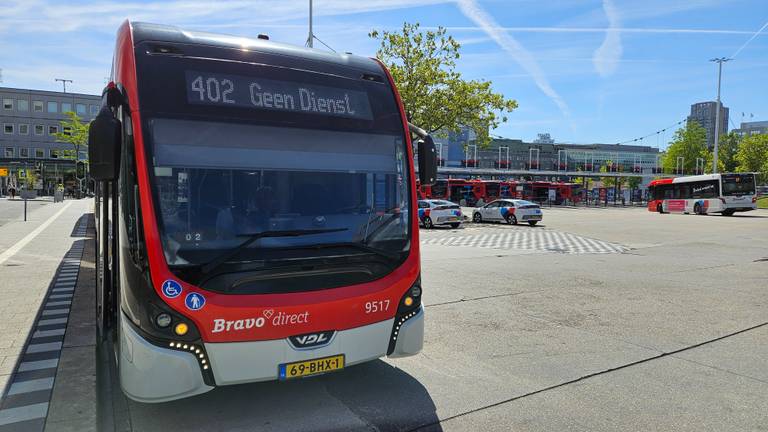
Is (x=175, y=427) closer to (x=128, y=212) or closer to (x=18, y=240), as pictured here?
(x=128, y=212)

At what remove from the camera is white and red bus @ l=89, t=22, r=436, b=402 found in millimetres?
3518

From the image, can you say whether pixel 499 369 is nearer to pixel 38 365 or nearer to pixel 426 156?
pixel 426 156

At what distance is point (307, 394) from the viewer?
4359 millimetres

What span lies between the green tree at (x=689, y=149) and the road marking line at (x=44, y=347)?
96698 millimetres

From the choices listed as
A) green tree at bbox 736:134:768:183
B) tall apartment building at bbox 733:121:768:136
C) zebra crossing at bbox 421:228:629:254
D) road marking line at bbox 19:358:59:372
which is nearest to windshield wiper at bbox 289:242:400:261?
road marking line at bbox 19:358:59:372

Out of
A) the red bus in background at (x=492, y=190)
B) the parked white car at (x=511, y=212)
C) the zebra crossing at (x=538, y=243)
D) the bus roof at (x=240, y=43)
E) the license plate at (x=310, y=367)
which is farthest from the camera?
the red bus in background at (x=492, y=190)

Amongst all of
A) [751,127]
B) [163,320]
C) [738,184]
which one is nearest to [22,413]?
[163,320]

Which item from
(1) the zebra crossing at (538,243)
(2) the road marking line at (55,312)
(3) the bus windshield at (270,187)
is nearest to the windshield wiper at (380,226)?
(3) the bus windshield at (270,187)

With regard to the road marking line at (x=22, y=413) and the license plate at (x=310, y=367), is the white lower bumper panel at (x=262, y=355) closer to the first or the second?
the license plate at (x=310, y=367)

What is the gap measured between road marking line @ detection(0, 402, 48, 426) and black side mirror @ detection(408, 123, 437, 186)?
363 cm

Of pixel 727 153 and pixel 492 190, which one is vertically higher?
pixel 727 153

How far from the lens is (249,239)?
3.72m

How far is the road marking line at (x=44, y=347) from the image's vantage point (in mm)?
5488

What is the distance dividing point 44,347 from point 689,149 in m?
97.1
